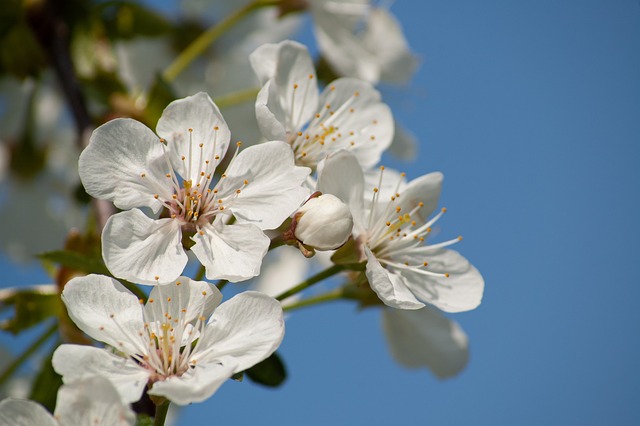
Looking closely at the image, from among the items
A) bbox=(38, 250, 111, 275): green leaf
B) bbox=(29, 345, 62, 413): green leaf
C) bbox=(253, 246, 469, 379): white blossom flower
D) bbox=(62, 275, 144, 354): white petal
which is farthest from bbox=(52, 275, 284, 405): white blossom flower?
bbox=(253, 246, 469, 379): white blossom flower

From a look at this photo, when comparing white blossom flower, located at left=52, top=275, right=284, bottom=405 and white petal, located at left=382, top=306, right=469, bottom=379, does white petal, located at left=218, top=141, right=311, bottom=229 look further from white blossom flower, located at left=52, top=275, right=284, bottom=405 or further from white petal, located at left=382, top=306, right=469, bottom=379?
white petal, located at left=382, top=306, right=469, bottom=379

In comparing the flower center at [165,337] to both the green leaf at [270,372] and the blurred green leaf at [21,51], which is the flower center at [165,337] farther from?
the blurred green leaf at [21,51]

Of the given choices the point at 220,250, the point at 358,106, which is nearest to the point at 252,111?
the point at 358,106

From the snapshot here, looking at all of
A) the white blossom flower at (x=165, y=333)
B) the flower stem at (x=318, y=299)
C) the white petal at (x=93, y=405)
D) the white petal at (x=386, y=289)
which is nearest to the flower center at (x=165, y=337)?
the white blossom flower at (x=165, y=333)

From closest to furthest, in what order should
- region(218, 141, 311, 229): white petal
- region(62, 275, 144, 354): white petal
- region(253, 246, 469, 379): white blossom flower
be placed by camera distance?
region(62, 275, 144, 354): white petal, region(218, 141, 311, 229): white petal, region(253, 246, 469, 379): white blossom flower

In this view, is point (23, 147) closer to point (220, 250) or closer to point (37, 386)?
point (37, 386)
